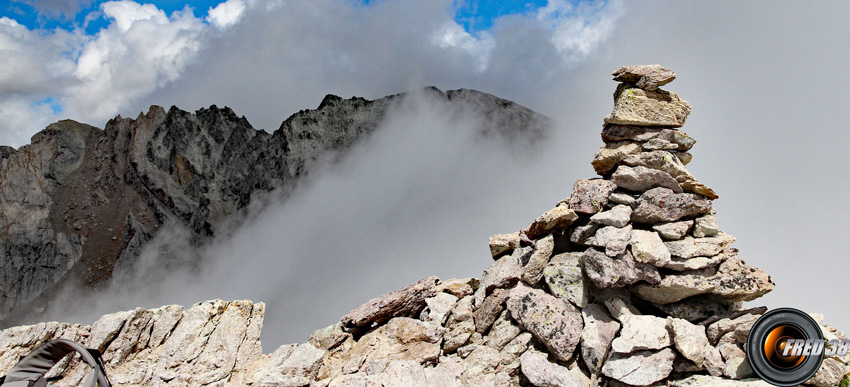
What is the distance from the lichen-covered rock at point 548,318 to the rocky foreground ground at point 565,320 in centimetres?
4

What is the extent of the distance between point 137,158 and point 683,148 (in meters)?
140

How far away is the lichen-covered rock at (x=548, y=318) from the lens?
12.1 m

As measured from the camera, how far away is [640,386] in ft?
35.6

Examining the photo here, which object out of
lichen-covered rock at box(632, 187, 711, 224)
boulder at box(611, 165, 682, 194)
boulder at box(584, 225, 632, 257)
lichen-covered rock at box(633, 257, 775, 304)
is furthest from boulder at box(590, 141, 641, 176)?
lichen-covered rock at box(633, 257, 775, 304)

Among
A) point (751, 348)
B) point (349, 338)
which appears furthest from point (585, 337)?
point (349, 338)

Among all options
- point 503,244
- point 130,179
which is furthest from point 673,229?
point 130,179

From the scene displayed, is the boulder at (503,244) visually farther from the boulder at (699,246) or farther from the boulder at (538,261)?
the boulder at (699,246)

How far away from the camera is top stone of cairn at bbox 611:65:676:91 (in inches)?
592

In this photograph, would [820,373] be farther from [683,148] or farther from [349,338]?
[349,338]

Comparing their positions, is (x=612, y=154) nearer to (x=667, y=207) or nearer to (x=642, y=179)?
(x=642, y=179)

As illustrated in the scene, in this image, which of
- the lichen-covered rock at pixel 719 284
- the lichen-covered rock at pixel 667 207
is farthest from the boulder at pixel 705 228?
the lichen-covered rock at pixel 719 284

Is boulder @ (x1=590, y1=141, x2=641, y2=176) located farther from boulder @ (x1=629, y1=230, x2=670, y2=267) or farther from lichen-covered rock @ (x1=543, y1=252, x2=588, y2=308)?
lichen-covered rock @ (x1=543, y1=252, x2=588, y2=308)

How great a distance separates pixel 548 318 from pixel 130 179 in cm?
13922

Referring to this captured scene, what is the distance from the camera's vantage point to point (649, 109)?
1491 centimetres
